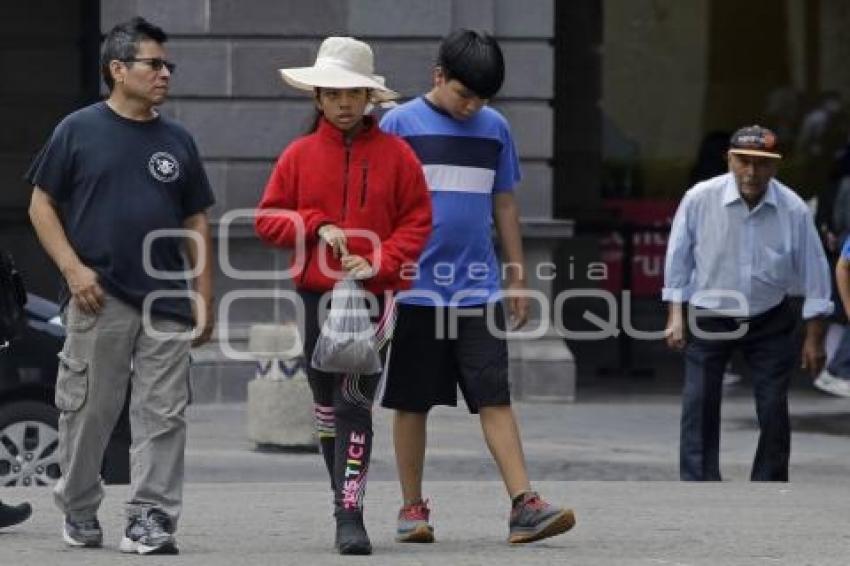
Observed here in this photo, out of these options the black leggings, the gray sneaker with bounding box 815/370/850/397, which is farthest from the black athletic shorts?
the gray sneaker with bounding box 815/370/850/397

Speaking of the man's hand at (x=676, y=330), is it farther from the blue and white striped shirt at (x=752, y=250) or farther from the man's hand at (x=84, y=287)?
the man's hand at (x=84, y=287)

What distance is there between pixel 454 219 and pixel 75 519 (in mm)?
1754

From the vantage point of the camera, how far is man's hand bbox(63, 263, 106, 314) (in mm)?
8664

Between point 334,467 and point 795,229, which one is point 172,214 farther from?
point 795,229

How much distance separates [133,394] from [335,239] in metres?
0.91

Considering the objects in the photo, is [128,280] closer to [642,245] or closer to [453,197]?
[453,197]

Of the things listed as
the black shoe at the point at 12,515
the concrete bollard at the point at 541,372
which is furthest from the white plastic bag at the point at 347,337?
→ the concrete bollard at the point at 541,372

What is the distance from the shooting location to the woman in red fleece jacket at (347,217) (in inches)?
346

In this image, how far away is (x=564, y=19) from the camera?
21250mm

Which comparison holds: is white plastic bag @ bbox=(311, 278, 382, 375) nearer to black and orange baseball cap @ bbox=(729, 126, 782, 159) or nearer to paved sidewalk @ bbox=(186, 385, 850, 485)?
black and orange baseball cap @ bbox=(729, 126, 782, 159)

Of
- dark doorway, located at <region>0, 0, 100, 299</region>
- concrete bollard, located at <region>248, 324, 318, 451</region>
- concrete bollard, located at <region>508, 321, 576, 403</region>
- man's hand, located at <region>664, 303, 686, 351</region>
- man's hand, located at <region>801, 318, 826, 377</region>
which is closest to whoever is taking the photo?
man's hand, located at <region>664, 303, 686, 351</region>

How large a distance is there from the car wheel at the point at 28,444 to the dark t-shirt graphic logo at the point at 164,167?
3.45 meters

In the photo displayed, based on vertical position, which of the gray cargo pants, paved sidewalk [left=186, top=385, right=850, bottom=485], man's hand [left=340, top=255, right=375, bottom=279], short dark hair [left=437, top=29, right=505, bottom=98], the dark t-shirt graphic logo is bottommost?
paved sidewalk [left=186, top=385, right=850, bottom=485]

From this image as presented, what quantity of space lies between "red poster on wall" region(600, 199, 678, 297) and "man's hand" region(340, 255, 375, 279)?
12223 mm
